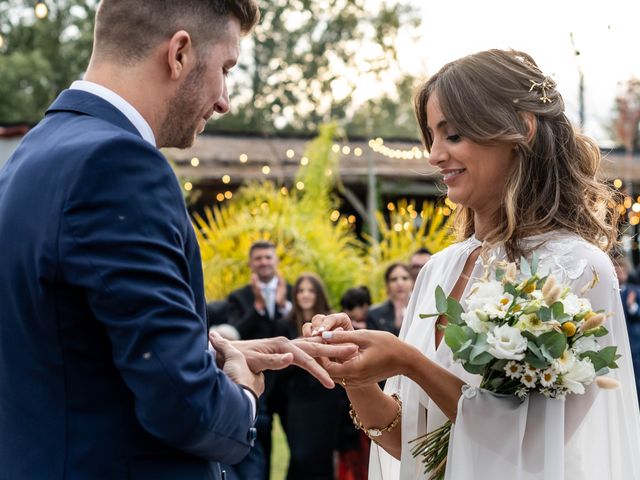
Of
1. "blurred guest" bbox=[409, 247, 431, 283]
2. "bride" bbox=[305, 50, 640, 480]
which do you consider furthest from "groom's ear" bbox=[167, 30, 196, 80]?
"blurred guest" bbox=[409, 247, 431, 283]

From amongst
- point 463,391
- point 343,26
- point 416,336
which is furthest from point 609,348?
point 343,26

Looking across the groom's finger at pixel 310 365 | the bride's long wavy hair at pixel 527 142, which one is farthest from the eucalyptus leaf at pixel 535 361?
the groom's finger at pixel 310 365

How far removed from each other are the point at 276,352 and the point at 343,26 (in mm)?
36190

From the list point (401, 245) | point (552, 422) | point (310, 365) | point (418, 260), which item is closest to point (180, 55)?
point (310, 365)

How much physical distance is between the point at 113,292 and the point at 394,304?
739 cm

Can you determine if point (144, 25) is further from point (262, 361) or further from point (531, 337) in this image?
point (531, 337)

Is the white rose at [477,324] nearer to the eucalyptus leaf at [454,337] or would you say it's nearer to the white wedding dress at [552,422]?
the eucalyptus leaf at [454,337]

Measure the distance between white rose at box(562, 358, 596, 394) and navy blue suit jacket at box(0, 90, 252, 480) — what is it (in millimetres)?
1121

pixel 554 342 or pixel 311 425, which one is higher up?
pixel 554 342

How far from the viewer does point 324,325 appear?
3113mm

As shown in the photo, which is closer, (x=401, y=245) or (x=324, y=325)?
(x=324, y=325)

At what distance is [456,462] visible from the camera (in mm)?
3041

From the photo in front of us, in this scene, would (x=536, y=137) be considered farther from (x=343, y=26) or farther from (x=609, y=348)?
(x=343, y=26)

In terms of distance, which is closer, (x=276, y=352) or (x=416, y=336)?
(x=276, y=352)
